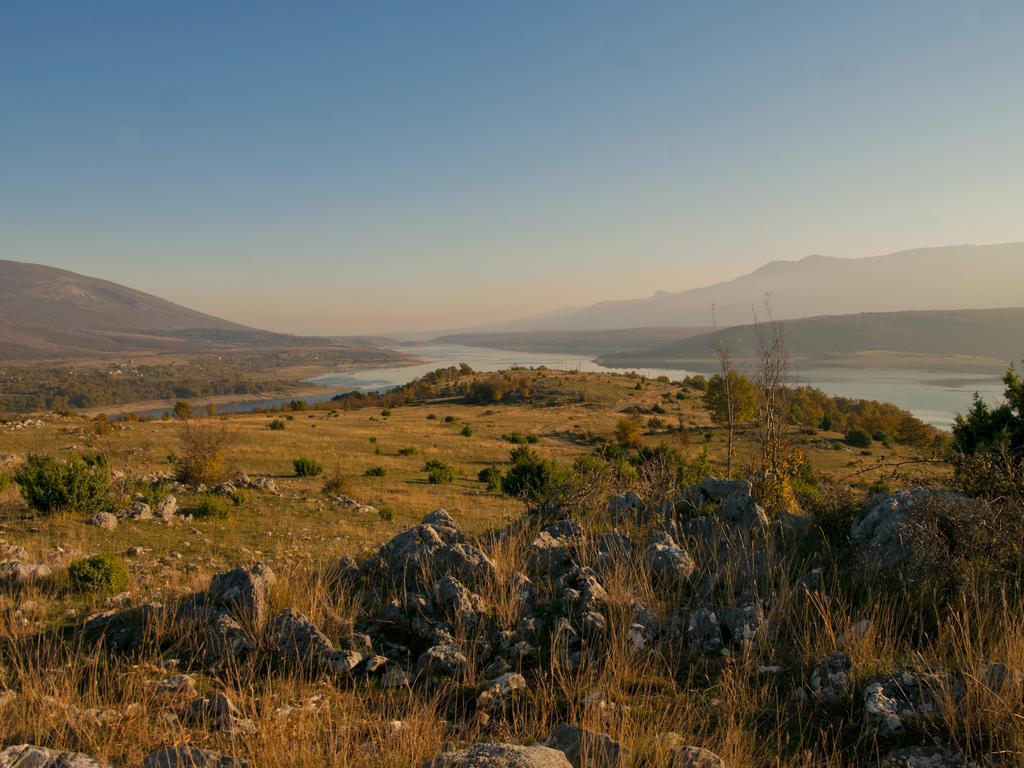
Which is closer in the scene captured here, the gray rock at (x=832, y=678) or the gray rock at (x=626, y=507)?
the gray rock at (x=832, y=678)

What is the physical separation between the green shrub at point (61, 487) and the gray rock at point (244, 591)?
365 inches

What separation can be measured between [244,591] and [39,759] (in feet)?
8.27

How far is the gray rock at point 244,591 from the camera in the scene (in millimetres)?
4973

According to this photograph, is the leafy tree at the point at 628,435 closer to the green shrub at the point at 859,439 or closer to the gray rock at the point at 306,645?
the green shrub at the point at 859,439

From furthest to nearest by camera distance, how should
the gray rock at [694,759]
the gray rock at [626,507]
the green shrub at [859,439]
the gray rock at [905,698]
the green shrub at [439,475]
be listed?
the green shrub at [859,439] → the green shrub at [439,475] → the gray rock at [626,507] → the gray rock at [905,698] → the gray rock at [694,759]

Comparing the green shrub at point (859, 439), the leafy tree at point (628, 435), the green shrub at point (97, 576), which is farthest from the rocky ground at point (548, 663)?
the green shrub at point (859, 439)

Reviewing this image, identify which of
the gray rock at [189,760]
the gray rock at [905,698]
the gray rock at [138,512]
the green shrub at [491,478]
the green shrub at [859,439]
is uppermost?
the gray rock at [189,760]

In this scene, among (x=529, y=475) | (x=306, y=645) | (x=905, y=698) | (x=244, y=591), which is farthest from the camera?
(x=529, y=475)

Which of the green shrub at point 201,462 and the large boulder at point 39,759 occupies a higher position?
the large boulder at point 39,759

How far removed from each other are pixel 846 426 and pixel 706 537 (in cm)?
5454

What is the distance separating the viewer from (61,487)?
11.8 meters

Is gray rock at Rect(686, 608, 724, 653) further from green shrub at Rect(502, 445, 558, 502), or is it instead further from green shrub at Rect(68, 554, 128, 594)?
green shrub at Rect(502, 445, 558, 502)

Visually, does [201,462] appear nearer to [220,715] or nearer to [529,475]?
[529,475]

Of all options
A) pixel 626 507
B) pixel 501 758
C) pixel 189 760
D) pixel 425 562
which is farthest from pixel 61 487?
pixel 501 758
